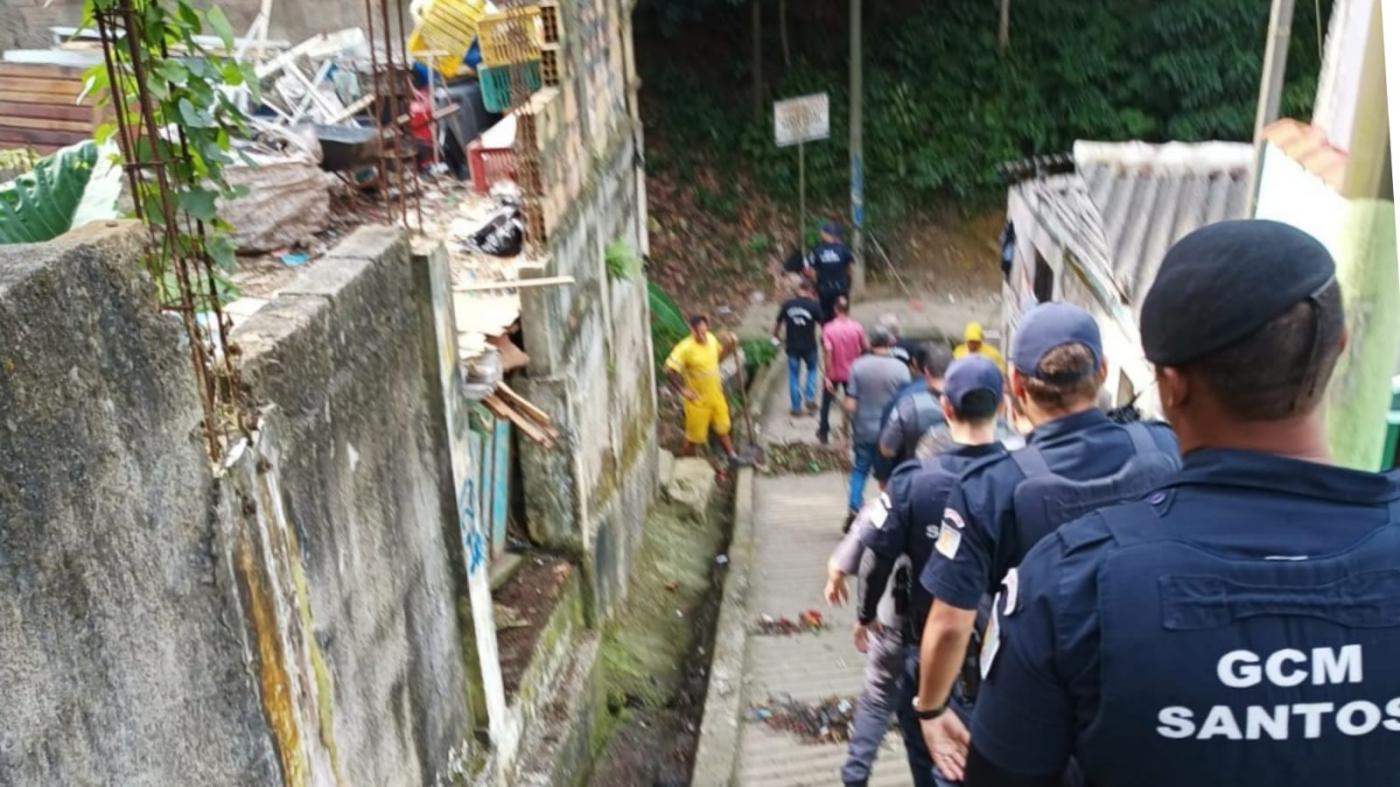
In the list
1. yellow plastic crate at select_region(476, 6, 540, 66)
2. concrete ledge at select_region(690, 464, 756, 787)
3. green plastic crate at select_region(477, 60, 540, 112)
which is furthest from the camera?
green plastic crate at select_region(477, 60, 540, 112)

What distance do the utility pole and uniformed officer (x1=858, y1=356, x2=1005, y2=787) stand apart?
1152 cm

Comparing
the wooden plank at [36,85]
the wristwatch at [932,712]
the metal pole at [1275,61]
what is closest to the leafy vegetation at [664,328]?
the wooden plank at [36,85]

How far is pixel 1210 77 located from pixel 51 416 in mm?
17082

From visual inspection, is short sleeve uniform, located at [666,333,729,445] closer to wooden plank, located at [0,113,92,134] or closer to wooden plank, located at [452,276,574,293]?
wooden plank, located at [452,276,574,293]

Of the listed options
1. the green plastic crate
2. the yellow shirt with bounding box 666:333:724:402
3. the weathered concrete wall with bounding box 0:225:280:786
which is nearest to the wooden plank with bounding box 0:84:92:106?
the green plastic crate

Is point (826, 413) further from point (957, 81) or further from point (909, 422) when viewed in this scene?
point (957, 81)

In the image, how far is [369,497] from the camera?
3.82m

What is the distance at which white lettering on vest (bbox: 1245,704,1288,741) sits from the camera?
5.68ft

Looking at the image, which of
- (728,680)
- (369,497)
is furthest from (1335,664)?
(728,680)

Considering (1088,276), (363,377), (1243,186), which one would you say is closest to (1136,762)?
(363,377)

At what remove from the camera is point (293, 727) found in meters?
3.06

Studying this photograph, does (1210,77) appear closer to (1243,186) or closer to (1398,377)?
(1243,186)

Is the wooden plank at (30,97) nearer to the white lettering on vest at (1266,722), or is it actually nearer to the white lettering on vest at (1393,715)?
A: the white lettering on vest at (1266,722)

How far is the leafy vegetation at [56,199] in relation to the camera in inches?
143
